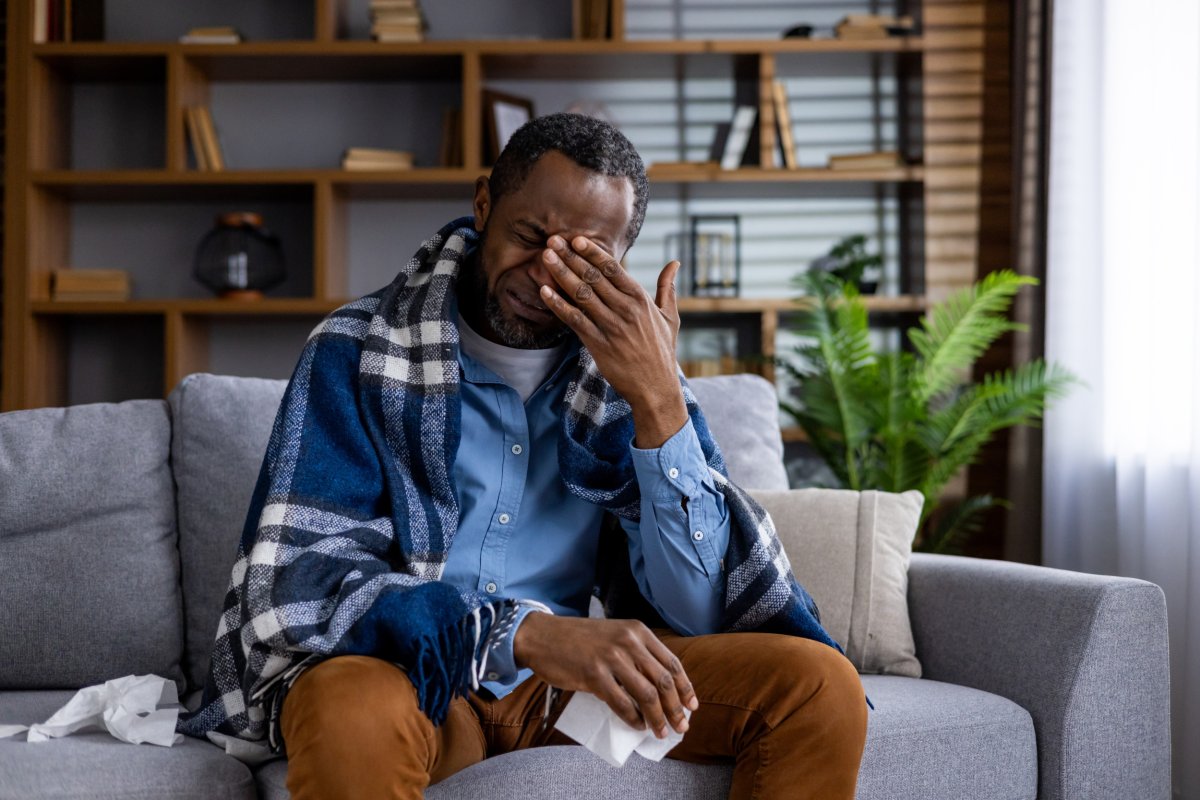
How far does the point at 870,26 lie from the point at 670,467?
8.50 ft

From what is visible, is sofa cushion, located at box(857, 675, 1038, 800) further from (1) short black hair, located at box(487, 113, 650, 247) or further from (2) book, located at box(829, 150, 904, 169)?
(2) book, located at box(829, 150, 904, 169)

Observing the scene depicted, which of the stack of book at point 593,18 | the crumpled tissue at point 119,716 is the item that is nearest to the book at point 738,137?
the stack of book at point 593,18

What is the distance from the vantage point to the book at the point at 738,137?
11.8ft

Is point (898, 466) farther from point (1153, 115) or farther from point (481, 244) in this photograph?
point (481, 244)

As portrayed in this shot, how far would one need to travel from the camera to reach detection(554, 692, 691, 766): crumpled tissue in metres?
1.21

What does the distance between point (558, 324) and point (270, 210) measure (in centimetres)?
247

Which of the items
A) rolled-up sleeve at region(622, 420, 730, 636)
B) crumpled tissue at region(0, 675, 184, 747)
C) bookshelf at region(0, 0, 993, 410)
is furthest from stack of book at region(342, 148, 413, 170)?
rolled-up sleeve at region(622, 420, 730, 636)

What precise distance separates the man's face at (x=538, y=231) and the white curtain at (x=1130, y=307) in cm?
161

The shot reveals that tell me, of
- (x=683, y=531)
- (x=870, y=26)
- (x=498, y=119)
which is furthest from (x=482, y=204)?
(x=870, y=26)

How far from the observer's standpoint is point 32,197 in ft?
11.5

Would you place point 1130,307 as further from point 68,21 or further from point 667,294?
point 68,21

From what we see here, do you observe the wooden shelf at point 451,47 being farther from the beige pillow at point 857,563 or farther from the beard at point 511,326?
the beard at point 511,326

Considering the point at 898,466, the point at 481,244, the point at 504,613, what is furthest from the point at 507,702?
the point at 898,466

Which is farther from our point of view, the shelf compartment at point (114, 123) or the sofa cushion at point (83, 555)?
the shelf compartment at point (114, 123)
